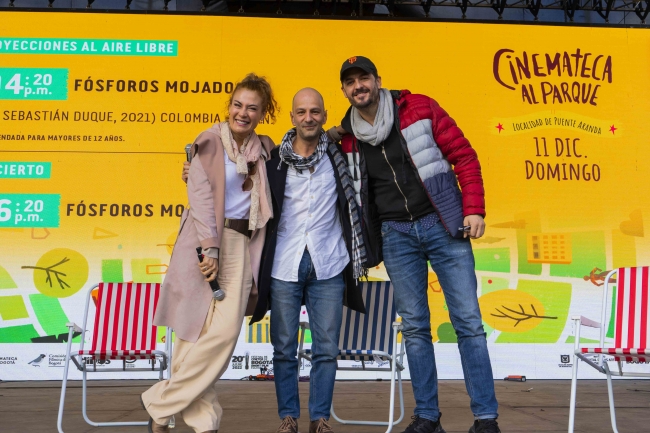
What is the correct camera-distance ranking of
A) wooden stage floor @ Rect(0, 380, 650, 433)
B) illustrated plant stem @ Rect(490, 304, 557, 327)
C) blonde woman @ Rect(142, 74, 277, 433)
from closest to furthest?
blonde woman @ Rect(142, 74, 277, 433) < wooden stage floor @ Rect(0, 380, 650, 433) < illustrated plant stem @ Rect(490, 304, 557, 327)

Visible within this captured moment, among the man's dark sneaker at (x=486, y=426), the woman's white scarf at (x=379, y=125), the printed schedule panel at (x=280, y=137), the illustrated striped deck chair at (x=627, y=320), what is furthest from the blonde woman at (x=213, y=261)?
the printed schedule panel at (x=280, y=137)

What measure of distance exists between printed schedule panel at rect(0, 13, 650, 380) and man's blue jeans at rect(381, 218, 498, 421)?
119 inches

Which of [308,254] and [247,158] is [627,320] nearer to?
[308,254]

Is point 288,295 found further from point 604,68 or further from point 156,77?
point 604,68

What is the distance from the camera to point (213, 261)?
292cm

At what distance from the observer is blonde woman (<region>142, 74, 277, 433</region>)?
292 centimetres

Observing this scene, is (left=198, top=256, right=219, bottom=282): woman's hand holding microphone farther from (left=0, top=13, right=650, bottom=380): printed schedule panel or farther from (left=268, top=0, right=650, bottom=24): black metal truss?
(left=268, top=0, right=650, bottom=24): black metal truss

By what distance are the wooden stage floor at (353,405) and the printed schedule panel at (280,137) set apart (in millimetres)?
474

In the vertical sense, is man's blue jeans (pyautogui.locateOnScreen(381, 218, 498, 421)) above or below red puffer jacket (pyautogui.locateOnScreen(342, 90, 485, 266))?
below

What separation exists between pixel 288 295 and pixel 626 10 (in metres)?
5.10

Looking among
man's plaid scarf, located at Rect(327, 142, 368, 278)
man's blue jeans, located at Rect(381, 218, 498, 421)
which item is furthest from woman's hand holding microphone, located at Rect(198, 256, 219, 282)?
man's blue jeans, located at Rect(381, 218, 498, 421)

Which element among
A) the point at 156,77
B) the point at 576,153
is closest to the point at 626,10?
the point at 576,153

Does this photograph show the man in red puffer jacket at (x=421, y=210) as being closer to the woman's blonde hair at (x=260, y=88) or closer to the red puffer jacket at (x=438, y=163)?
the red puffer jacket at (x=438, y=163)

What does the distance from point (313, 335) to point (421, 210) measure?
0.74 m
